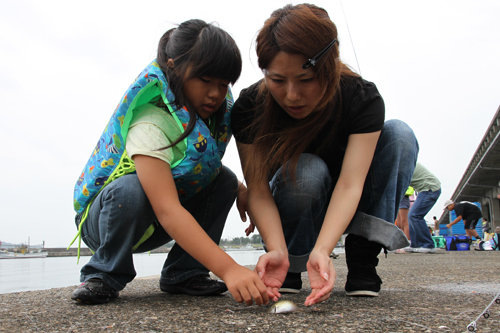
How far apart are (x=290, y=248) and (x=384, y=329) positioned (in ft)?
2.37

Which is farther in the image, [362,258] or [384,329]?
[362,258]

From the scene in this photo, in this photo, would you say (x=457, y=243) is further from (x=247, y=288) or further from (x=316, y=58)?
(x=247, y=288)

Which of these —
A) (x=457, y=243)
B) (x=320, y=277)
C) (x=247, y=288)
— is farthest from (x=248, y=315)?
(x=457, y=243)

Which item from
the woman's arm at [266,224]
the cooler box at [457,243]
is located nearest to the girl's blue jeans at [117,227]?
the woman's arm at [266,224]

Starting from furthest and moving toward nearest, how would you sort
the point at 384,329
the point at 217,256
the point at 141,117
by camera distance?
the point at 141,117 → the point at 217,256 → the point at 384,329

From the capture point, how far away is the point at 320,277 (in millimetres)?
1103

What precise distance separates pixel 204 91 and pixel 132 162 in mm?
370

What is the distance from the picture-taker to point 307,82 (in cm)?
126

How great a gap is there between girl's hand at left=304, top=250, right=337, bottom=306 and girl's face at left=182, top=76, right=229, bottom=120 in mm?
648

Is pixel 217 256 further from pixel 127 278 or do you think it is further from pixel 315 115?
pixel 315 115

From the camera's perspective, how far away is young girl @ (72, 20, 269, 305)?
4.10 feet

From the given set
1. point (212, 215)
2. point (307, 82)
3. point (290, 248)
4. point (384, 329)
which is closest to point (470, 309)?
point (384, 329)

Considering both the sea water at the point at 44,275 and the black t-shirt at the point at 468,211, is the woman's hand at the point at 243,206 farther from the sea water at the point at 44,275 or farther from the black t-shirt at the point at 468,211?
the black t-shirt at the point at 468,211

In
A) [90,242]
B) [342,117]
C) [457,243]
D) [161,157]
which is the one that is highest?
[342,117]
